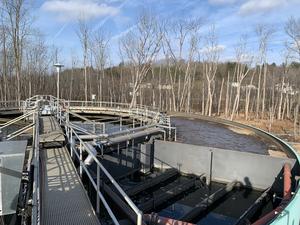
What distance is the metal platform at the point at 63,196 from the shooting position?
4.50 metres

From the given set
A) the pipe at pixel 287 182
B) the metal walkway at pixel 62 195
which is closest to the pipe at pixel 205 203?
the pipe at pixel 287 182

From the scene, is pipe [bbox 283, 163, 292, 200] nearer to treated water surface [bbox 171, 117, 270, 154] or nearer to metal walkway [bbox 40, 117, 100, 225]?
treated water surface [bbox 171, 117, 270, 154]

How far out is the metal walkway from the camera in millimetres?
4508

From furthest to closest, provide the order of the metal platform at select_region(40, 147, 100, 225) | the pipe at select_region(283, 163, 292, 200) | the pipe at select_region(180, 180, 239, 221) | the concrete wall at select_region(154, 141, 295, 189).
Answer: the concrete wall at select_region(154, 141, 295, 189) < the pipe at select_region(180, 180, 239, 221) < the pipe at select_region(283, 163, 292, 200) < the metal platform at select_region(40, 147, 100, 225)

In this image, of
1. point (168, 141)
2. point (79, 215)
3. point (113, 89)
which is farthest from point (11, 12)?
point (79, 215)

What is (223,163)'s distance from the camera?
44.9 ft

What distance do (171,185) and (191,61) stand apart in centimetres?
2719

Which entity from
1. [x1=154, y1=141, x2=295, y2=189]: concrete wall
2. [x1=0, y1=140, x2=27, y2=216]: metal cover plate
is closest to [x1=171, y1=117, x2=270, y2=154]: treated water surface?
[x1=154, y1=141, x2=295, y2=189]: concrete wall

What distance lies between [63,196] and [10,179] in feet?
6.01

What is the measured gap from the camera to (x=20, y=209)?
4645 millimetres

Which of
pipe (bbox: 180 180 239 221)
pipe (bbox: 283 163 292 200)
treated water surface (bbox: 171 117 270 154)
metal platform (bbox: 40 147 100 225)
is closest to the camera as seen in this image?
metal platform (bbox: 40 147 100 225)

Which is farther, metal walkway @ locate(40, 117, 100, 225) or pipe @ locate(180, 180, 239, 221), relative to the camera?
pipe @ locate(180, 180, 239, 221)

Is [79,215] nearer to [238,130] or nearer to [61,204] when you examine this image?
[61,204]

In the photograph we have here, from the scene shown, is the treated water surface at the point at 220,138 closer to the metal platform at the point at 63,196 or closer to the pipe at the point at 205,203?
the pipe at the point at 205,203
